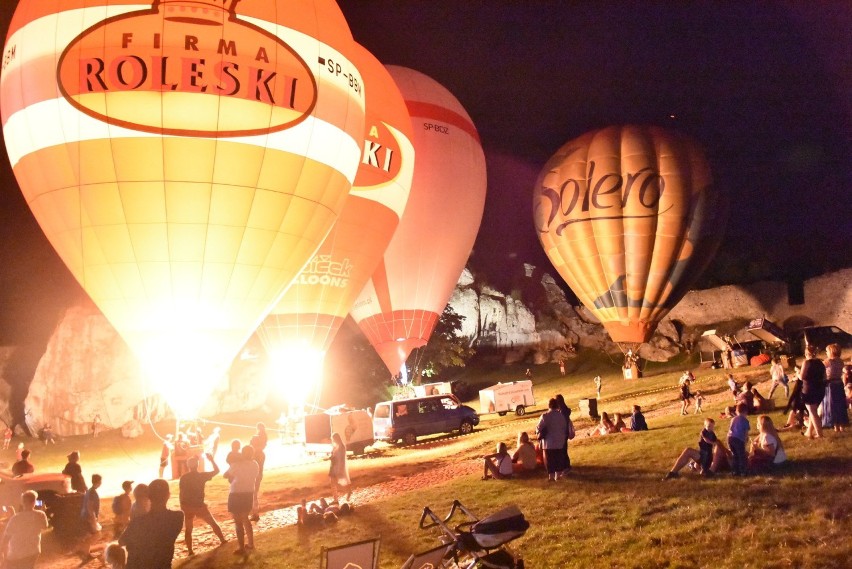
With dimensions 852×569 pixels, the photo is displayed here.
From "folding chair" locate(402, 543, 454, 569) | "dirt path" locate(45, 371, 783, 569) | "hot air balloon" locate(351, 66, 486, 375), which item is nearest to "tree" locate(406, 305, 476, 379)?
"dirt path" locate(45, 371, 783, 569)

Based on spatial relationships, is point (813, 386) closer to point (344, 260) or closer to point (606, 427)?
point (606, 427)

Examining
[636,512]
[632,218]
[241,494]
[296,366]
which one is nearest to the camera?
[636,512]

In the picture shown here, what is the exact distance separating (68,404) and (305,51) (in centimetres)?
2421

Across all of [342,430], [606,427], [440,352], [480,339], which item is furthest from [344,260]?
[480,339]

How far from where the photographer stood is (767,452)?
28.5ft

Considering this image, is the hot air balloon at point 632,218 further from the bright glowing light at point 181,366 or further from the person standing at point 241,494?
the person standing at point 241,494

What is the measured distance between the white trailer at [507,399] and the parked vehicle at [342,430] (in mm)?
7037

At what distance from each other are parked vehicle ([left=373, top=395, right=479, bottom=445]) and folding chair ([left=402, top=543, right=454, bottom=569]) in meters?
14.5

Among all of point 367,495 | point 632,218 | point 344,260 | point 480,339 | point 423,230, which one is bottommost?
point 367,495

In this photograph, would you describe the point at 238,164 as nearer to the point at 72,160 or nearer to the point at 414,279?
the point at 72,160

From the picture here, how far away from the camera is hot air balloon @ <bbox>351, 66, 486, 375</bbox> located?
1542 cm

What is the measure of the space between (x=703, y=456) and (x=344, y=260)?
6.92 m

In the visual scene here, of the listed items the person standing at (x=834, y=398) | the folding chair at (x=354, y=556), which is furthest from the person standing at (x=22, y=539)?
the person standing at (x=834, y=398)

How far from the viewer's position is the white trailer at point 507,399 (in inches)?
971
